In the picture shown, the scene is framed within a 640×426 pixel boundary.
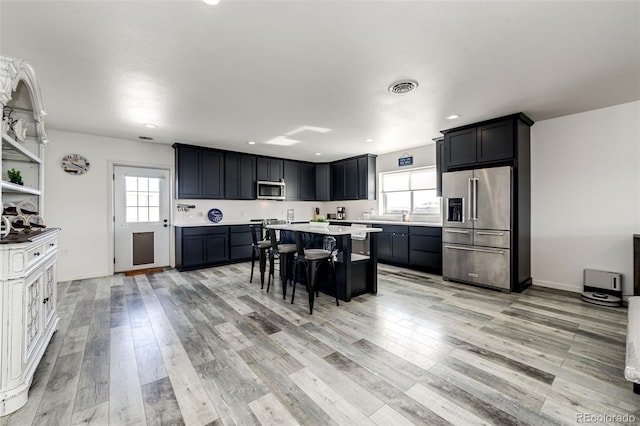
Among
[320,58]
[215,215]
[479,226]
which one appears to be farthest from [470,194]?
[215,215]

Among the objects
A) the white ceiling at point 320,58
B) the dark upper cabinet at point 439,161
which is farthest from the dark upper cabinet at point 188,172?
the dark upper cabinet at point 439,161

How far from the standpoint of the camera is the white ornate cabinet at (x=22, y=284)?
5.33ft

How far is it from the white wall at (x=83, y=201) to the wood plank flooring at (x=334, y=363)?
148 cm

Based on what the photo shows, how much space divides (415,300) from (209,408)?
2.65 meters

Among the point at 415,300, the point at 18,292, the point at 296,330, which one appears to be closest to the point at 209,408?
the point at 296,330

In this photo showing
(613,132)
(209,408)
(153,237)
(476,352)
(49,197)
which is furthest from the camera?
(153,237)

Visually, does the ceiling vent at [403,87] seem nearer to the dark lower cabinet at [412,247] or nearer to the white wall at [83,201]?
the dark lower cabinet at [412,247]

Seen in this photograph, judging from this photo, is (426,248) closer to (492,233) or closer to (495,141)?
(492,233)

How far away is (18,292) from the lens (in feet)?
5.52

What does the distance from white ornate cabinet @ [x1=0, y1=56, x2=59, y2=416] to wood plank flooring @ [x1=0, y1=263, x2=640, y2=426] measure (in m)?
0.16

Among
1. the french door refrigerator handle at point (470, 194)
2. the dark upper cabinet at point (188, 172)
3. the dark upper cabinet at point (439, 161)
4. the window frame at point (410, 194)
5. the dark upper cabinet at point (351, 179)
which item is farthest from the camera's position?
the dark upper cabinet at point (351, 179)

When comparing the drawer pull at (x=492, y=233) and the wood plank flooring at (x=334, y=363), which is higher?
the drawer pull at (x=492, y=233)

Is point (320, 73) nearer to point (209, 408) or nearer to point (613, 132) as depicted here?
point (209, 408)

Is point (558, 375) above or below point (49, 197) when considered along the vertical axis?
below
